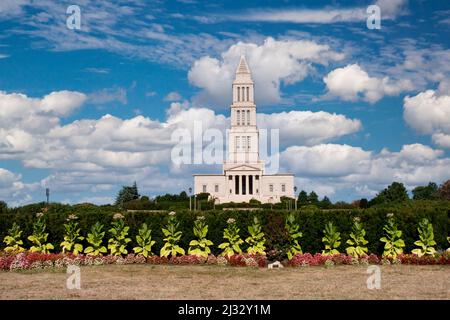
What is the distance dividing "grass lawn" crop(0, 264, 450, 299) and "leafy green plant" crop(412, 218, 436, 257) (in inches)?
78.4

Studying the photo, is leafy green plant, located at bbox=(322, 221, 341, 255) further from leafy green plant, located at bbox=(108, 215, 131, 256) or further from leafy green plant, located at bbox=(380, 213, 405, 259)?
leafy green plant, located at bbox=(108, 215, 131, 256)

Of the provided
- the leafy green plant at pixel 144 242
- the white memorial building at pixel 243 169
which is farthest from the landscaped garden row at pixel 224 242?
the white memorial building at pixel 243 169

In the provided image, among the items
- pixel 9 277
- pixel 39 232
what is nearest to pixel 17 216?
pixel 39 232

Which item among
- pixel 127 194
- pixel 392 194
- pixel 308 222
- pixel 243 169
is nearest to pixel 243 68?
pixel 243 169

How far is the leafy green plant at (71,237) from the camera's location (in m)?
20.1

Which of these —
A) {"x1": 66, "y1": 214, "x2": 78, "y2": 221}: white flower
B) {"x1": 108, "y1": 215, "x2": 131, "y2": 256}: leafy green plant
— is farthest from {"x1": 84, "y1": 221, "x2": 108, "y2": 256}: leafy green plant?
{"x1": 66, "y1": 214, "x2": 78, "y2": 221}: white flower

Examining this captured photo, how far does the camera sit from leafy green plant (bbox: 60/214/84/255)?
20.1 metres

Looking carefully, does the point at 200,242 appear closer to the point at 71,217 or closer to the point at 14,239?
the point at 71,217

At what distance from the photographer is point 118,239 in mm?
19859

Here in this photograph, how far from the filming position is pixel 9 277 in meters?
15.2

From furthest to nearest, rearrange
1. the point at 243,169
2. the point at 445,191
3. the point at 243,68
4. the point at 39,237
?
the point at 243,68
the point at 243,169
the point at 445,191
the point at 39,237

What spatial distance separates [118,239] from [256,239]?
492 cm

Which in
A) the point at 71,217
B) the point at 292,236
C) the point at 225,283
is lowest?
the point at 225,283
